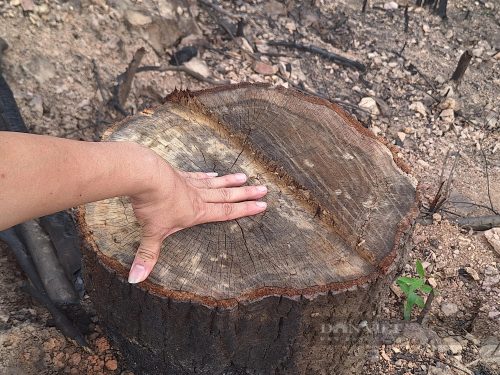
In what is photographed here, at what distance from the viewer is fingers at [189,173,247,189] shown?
210 centimetres

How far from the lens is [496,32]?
529 cm

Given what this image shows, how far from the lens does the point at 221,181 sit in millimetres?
2186

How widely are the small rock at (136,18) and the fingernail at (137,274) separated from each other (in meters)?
2.86

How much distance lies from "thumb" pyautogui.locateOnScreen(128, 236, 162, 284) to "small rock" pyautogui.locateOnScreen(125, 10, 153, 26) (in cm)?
278

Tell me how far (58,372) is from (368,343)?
1.46m

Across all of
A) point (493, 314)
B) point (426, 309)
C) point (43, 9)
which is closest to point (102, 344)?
point (426, 309)

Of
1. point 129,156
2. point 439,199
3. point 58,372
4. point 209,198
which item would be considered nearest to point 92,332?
point 58,372

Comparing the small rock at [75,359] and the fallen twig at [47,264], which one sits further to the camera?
the fallen twig at [47,264]

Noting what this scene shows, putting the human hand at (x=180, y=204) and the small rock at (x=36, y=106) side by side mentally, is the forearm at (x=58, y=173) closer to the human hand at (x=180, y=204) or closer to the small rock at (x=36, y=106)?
the human hand at (x=180, y=204)

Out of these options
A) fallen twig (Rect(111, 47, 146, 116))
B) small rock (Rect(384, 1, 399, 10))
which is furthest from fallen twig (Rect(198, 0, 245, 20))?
small rock (Rect(384, 1, 399, 10))

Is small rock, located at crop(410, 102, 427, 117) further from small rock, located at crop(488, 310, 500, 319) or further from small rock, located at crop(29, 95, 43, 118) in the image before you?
small rock, located at crop(29, 95, 43, 118)

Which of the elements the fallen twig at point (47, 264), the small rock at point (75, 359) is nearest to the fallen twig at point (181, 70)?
the fallen twig at point (47, 264)

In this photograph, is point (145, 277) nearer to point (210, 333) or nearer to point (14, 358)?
point (210, 333)

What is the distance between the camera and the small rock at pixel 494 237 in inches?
132
